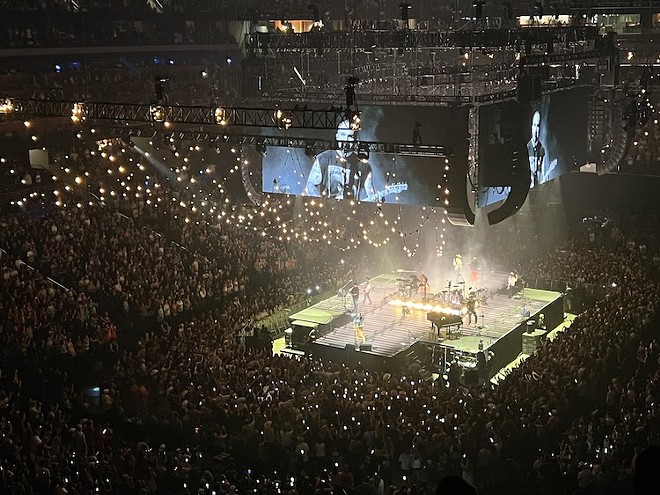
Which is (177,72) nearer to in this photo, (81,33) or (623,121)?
(81,33)

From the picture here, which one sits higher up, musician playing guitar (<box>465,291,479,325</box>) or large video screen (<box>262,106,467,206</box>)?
large video screen (<box>262,106,467,206</box>)

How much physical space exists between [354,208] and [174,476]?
56.8 ft

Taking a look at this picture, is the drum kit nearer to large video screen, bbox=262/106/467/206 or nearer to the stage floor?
the stage floor

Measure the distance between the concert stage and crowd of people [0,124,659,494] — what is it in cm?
94

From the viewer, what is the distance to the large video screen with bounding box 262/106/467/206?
22.1m

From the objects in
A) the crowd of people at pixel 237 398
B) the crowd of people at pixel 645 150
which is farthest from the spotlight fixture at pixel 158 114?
the crowd of people at pixel 645 150

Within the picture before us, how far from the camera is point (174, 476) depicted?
13.2 metres

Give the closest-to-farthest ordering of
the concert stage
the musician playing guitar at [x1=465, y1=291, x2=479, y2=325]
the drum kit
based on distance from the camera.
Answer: the concert stage, the musician playing guitar at [x1=465, y1=291, x2=479, y2=325], the drum kit

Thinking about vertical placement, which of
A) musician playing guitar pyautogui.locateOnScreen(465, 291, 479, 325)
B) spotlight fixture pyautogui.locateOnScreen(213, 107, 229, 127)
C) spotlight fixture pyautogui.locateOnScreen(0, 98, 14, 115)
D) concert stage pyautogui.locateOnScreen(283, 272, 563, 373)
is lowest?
concert stage pyautogui.locateOnScreen(283, 272, 563, 373)

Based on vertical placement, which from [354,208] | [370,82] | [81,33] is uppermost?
[81,33]

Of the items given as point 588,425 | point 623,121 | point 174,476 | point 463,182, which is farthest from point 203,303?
point 623,121

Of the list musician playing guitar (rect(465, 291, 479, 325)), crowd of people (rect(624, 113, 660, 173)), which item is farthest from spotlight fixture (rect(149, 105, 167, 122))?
crowd of people (rect(624, 113, 660, 173))

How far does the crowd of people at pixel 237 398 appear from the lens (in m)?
13.1

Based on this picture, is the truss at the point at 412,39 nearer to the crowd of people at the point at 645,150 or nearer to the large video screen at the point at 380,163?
the large video screen at the point at 380,163
